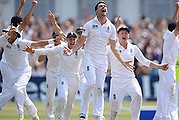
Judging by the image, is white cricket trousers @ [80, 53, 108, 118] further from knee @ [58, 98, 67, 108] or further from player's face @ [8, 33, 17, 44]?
player's face @ [8, 33, 17, 44]

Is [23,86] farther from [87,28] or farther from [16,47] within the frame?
[87,28]

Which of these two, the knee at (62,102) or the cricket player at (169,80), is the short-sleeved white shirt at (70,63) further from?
the cricket player at (169,80)

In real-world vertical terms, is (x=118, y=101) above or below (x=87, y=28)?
below

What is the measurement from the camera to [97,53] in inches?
694

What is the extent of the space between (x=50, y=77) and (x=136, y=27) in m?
12.5

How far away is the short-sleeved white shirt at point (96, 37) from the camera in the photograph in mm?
17641

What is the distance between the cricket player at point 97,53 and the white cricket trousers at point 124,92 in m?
0.41

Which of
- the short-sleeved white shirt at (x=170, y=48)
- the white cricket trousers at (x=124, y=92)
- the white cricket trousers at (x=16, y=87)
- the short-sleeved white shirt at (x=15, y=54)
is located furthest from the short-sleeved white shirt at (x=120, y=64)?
the white cricket trousers at (x=16, y=87)

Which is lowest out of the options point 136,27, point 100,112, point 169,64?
point 100,112

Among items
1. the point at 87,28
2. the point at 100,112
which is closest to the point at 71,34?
the point at 87,28

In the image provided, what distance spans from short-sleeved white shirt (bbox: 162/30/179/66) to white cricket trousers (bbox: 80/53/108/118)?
1825 millimetres

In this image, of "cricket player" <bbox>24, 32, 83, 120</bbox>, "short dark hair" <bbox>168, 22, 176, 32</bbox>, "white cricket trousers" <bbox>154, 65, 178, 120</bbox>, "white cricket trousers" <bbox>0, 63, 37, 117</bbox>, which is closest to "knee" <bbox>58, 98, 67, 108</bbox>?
"cricket player" <bbox>24, 32, 83, 120</bbox>

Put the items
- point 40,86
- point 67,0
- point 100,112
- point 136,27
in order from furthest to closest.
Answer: point 67,0 → point 136,27 → point 40,86 → point 100,112

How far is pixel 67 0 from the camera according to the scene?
3797 centimetres
